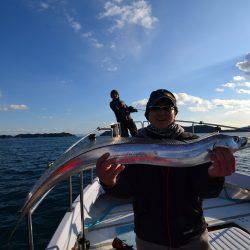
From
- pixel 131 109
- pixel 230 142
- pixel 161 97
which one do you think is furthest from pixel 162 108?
pixel 131 109

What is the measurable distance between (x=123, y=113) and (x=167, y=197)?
9.12 metres


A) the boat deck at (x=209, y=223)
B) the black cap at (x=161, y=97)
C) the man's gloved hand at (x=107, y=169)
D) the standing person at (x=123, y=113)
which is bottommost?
the boat deck at (x=209, y=223)

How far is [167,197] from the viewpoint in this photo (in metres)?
3.13

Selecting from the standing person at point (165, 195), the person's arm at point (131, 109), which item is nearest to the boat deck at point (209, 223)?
the standing person at point (165, 195)

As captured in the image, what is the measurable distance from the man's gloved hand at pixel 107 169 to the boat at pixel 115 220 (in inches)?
38.4

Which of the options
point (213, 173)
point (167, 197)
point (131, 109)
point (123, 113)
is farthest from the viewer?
point (131, 109)

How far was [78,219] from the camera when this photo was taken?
6.35 m

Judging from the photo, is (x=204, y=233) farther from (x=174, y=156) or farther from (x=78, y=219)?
(x=78, y=219)

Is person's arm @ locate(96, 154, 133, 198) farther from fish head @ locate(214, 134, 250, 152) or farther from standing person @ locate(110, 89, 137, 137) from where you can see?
standing person @ locate(110, 89, 137, 137)

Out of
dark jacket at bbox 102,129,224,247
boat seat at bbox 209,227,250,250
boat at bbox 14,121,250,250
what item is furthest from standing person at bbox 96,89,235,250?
boat seat at bbox 209,227,250,250

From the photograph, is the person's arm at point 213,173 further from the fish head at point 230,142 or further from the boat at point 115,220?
the boat at point 115,220

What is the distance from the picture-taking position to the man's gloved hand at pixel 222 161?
2.85 m

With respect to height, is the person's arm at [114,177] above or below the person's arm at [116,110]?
below

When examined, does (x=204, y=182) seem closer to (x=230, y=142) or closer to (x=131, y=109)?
(x=230, y=142)
